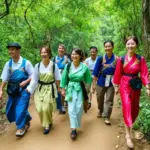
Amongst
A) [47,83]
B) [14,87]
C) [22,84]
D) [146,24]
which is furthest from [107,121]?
[146,24]

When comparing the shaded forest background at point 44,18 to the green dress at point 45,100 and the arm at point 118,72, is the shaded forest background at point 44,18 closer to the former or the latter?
the green dress at point 45,100

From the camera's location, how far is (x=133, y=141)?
4773 millimetres

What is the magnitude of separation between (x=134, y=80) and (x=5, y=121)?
12.5 ft

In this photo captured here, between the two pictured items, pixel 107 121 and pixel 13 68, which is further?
pixel 107 121

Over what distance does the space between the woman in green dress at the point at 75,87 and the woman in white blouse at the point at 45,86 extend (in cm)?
27

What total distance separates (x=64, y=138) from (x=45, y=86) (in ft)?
4.06

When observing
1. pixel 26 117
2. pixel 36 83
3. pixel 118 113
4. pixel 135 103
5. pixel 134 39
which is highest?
pixel 134 39

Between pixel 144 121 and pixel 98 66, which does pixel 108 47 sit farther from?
pixel 144 121

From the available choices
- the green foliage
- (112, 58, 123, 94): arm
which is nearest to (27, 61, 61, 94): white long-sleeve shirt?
(112, 58, 123, 94): arm

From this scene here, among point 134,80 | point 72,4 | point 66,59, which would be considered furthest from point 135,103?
point 72,4

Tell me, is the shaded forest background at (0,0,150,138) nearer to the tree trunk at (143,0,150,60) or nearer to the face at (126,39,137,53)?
the tree trunk at (143,0,150,60)

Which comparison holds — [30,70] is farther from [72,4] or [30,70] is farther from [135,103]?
[72,4]

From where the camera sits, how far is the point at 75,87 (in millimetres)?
5301

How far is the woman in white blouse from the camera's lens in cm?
546
